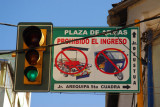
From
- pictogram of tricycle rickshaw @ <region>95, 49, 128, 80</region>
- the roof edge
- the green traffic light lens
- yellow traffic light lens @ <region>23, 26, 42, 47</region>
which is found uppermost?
the roof edge

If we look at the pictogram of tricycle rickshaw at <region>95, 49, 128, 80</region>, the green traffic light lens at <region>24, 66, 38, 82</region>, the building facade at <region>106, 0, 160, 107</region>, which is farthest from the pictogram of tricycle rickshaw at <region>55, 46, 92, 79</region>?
the green traffic light lens at <region>24, 66, 38, 82</region>

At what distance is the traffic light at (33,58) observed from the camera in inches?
440

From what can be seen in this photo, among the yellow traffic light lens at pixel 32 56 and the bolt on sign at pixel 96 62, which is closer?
the yellow traffic light lens at pixel 32 56

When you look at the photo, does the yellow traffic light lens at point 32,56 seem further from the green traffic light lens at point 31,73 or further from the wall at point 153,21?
the wall at point 153,21

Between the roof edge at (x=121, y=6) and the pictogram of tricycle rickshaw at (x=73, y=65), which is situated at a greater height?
the roof edge at (x=121, y=6)

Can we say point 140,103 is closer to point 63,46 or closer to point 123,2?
point 63,46

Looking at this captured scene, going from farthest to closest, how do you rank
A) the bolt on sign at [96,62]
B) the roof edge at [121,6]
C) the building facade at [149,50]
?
the roof edge at [121,6] → the building facade at [149,50] → the bolt on sign at [96,62]

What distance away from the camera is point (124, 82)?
1489 cm

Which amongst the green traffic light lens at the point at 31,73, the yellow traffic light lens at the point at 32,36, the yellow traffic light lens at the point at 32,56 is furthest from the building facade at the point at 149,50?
the yellow traffic light lens at the point at 32,36

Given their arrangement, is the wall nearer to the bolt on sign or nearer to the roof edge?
the roof edge

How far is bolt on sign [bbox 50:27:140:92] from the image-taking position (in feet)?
49.0

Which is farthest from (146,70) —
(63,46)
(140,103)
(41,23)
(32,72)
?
(32,72)

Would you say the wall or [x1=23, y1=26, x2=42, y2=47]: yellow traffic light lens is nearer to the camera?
[x1=23, y1=26, x2=42, y2=47]: yellow traffic light lens

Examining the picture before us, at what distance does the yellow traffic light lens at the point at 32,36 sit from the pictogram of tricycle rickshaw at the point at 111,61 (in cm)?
437
